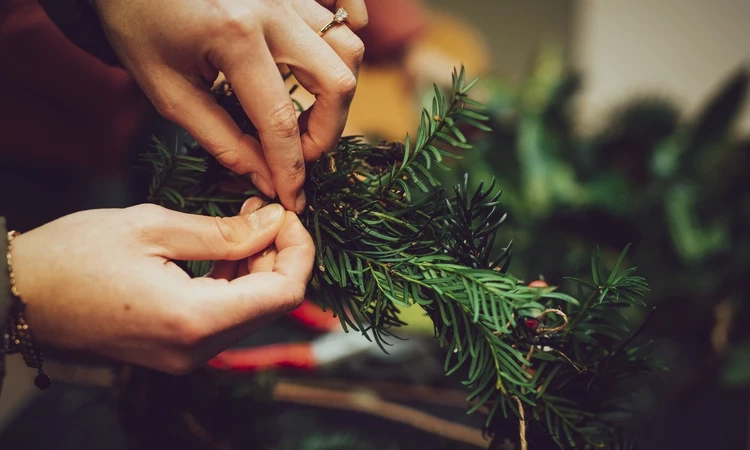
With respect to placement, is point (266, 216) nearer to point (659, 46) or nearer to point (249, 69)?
point (249, 69)

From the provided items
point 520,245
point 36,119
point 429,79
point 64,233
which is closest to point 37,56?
point 36,119

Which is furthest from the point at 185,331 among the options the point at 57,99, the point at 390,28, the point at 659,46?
the point at 659,46

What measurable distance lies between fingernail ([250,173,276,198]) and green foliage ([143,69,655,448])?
26mm

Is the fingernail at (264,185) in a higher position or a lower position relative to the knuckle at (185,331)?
→ higher

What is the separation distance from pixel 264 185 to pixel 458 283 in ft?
0.50

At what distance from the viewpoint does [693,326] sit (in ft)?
2.76

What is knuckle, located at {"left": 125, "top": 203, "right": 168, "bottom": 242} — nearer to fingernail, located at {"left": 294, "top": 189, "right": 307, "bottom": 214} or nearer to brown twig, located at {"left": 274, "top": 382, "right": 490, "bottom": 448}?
A: fingernail, located at {"left": 294, "top": 189, "right": 307, "bottom": 214}

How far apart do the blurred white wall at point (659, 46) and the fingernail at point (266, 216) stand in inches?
55.4

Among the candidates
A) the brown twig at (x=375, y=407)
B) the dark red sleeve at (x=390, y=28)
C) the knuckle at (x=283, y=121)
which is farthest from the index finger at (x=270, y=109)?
the dark red sleeve at (x=390, y=28)

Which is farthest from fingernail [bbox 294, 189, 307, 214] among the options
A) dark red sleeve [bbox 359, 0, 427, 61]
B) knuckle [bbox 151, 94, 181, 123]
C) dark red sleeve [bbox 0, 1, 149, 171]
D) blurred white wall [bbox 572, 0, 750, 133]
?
blurred white wall [bbox 572, 0, 750, 133]

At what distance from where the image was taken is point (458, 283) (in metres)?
0.32

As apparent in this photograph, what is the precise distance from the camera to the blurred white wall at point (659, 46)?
1530mm

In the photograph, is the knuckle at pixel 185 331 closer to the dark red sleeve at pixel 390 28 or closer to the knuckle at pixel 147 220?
the knuckle at pixel 147 220

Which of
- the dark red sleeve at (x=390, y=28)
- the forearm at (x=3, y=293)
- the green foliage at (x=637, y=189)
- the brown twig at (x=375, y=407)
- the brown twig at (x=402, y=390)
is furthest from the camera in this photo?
the dark red sleeve at (x=390, y=28)
